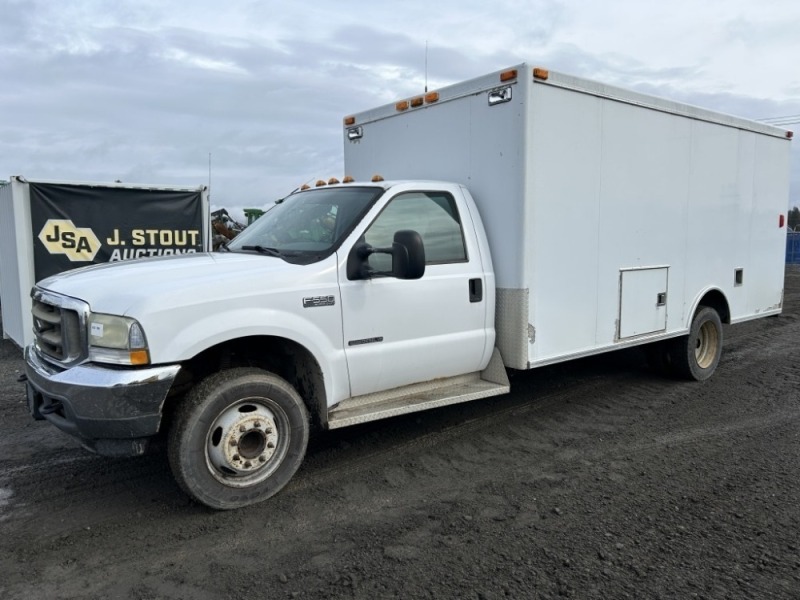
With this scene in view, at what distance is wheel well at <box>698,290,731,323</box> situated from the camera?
752 cm

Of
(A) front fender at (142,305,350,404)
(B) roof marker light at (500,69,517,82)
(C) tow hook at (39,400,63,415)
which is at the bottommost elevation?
(C) tow hook at (39,400,63,415)

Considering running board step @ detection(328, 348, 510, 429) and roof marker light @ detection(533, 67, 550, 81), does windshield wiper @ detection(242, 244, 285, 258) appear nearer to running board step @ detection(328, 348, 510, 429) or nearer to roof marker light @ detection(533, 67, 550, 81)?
running board step @ detection(328, 348, 510, 429)

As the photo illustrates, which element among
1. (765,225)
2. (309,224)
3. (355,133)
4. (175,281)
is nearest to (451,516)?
(175,281)

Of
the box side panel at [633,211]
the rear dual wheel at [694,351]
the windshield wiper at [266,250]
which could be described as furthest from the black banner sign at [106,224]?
the rear dual wheel at [694,351]

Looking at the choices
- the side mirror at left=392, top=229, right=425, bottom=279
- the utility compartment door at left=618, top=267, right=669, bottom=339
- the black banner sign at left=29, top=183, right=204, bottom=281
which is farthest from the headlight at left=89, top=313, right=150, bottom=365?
the black banner sign at left=29, top=183, right=204, bottom=281

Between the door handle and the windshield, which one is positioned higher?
the windshield

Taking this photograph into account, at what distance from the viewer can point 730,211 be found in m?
7.49

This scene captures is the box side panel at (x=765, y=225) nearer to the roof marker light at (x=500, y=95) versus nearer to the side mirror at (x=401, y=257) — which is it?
the roof marker light at (x=500, y=95)

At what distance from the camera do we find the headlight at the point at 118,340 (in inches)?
142

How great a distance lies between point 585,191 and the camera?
572 cm

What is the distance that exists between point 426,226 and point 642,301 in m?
2.68

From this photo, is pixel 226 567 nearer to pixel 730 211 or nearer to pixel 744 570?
pixel 744 570

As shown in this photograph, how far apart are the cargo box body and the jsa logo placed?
464 centimetres

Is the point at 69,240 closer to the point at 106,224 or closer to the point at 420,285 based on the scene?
the point at 106,224
